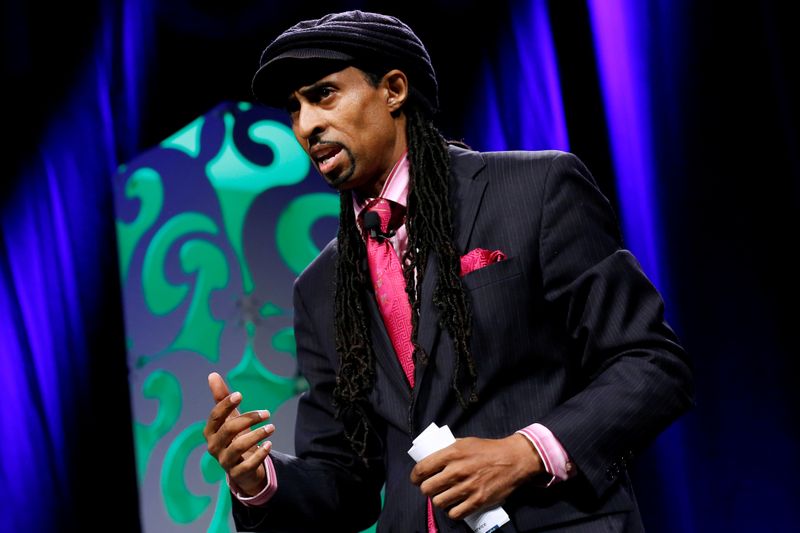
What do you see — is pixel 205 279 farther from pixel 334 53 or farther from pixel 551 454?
pixel 551 454

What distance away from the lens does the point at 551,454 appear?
4.40 feet

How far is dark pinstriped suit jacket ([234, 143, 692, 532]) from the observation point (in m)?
1.37

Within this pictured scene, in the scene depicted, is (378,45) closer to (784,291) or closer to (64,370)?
(784,291)

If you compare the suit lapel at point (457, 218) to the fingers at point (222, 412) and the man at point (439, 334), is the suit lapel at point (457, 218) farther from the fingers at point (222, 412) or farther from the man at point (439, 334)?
the fingers at point (222, 412)

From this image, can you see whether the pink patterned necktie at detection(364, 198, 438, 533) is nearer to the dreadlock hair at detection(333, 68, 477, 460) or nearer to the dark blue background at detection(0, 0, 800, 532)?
the dreadlock hair at detection(333, 68, 477, 460)

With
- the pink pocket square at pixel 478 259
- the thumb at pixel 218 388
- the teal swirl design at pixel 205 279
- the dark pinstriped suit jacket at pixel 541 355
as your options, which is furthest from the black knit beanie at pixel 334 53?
the teal swirl design at pixel 205 279

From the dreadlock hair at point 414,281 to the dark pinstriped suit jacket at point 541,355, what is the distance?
2 cm

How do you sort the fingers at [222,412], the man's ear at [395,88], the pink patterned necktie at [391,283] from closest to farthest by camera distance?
the fingers at [222,412], the pink patterned necktie at [391,283], the man's ear at [395,88]

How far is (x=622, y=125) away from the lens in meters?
2.53

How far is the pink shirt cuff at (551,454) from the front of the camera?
4.38ft

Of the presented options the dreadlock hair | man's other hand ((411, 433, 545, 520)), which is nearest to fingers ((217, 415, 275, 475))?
the dreadlock hair

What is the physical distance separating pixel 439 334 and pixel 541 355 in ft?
0.58

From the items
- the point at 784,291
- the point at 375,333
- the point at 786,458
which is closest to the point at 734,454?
the point at 786,458

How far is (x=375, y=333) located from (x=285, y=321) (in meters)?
1.82
